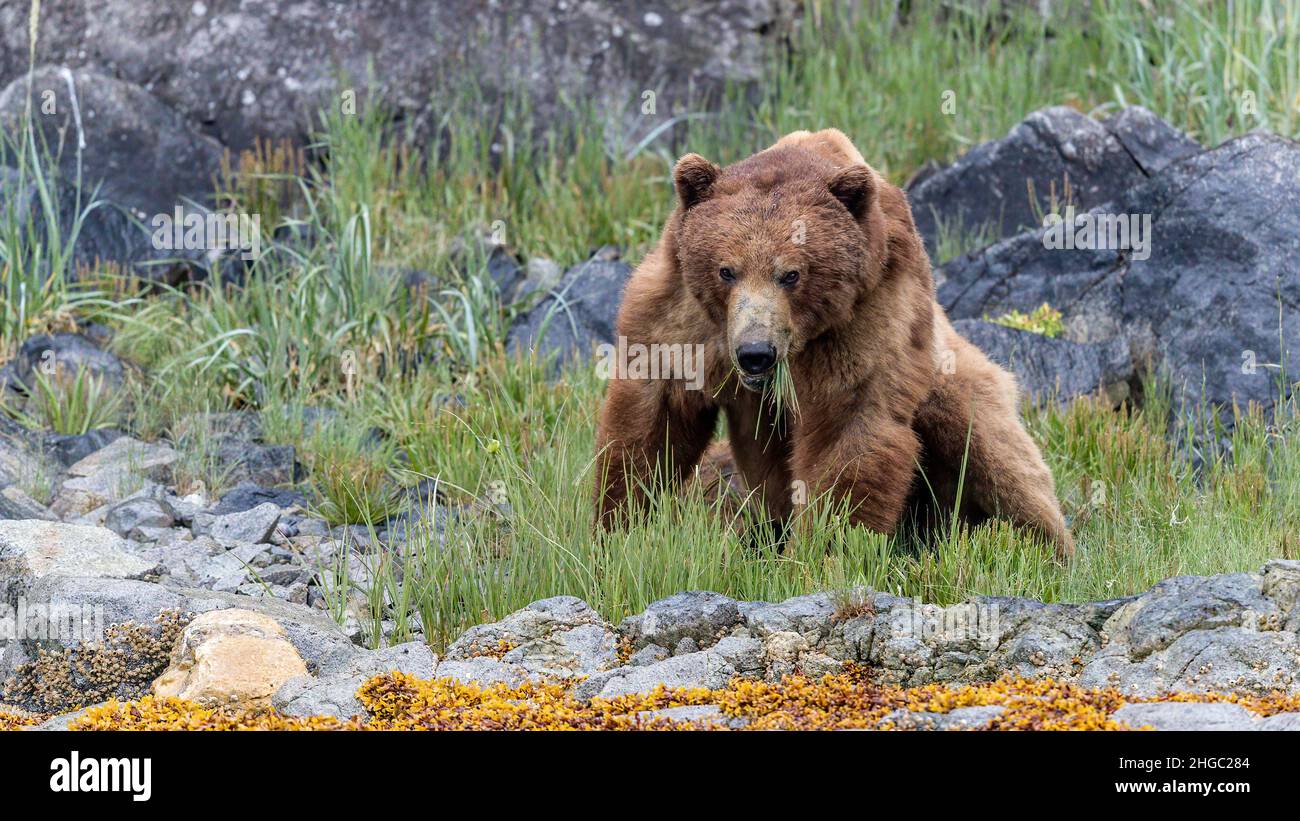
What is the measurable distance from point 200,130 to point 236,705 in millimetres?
6535

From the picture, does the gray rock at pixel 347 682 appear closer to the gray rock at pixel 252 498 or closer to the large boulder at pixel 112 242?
the gray rock at pixel 252 498

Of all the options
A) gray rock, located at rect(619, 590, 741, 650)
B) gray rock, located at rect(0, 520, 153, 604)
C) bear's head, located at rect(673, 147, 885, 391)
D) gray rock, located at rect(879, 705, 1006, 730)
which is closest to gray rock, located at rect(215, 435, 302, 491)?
gray rock, located at rect(0, 520, 153, 604)

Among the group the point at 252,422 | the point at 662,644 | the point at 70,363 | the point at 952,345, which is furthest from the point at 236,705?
the point at 70,363

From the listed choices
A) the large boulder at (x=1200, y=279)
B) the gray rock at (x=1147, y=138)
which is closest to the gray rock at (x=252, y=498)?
the large boulder at (x=1200, y=279)

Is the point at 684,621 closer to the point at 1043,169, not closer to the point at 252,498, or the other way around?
the point at 252,498

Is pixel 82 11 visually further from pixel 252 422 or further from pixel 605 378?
pixel 605 378

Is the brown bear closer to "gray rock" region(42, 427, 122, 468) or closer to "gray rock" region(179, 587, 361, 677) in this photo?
"gray rock" region(179, 587, 361, 677)

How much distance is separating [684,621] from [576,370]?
11.5 ft

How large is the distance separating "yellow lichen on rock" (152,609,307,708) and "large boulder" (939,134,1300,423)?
4.69 meters

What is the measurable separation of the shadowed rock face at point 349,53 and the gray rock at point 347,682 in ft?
19.7

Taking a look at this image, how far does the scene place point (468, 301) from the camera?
27.3 ft

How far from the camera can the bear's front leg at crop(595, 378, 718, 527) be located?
5.58 meters

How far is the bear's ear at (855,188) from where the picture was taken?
527cm

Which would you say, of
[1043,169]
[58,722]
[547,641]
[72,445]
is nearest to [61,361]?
A: [72,445]
